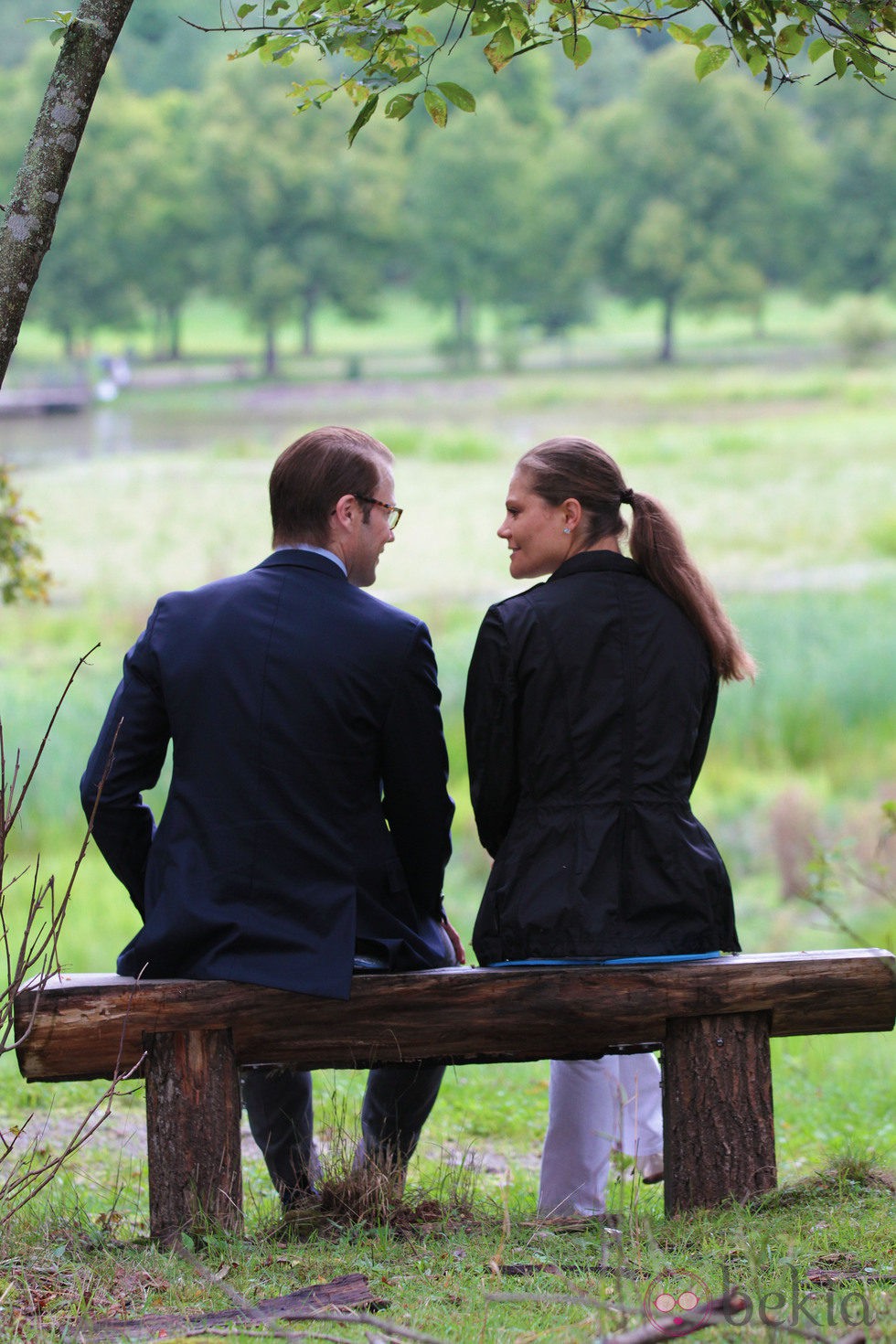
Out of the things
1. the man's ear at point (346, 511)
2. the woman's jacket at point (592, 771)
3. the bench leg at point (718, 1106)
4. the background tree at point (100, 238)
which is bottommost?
the bench leg at point (718, 1106)

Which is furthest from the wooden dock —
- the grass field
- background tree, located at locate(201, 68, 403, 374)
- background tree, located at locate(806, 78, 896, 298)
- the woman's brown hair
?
the woman's brown hair

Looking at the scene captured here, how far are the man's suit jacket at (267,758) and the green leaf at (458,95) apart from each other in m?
1.11

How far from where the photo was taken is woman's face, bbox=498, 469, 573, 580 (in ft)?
11.0

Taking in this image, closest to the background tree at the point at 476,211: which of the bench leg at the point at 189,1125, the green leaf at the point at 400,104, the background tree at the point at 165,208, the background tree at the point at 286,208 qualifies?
the background tree at the point at 286,208

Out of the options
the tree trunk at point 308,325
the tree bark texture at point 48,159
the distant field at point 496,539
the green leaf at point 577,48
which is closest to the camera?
the tree bark texture at point 48,159

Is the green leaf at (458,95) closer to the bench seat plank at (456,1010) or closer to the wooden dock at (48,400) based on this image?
the bench seat plank at (456,1010)

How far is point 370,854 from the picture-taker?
325cm

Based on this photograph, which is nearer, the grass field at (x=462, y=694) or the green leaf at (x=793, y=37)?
the grass field at (x=462, y=694)

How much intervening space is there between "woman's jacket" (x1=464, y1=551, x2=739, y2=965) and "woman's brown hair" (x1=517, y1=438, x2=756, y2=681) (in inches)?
2.4

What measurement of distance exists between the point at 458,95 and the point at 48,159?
0.96 meters

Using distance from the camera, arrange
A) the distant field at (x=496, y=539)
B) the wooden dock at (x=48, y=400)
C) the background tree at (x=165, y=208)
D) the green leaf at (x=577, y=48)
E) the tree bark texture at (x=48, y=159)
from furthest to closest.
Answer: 1. the background tree at (x=165, y=208)
2. the wooden dock at (x=48, y=400)
3. the distant field at (x=496, y=539)
4. the green leaf at (x=577, y=48)
5. the tree bark texture at (x=48, y=159)

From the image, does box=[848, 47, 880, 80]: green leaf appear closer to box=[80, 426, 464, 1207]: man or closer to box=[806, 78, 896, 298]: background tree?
box=[80, 426, 464, 1207]: man

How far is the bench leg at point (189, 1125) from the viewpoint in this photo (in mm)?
3186

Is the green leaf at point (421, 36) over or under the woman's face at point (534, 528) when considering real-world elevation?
over
